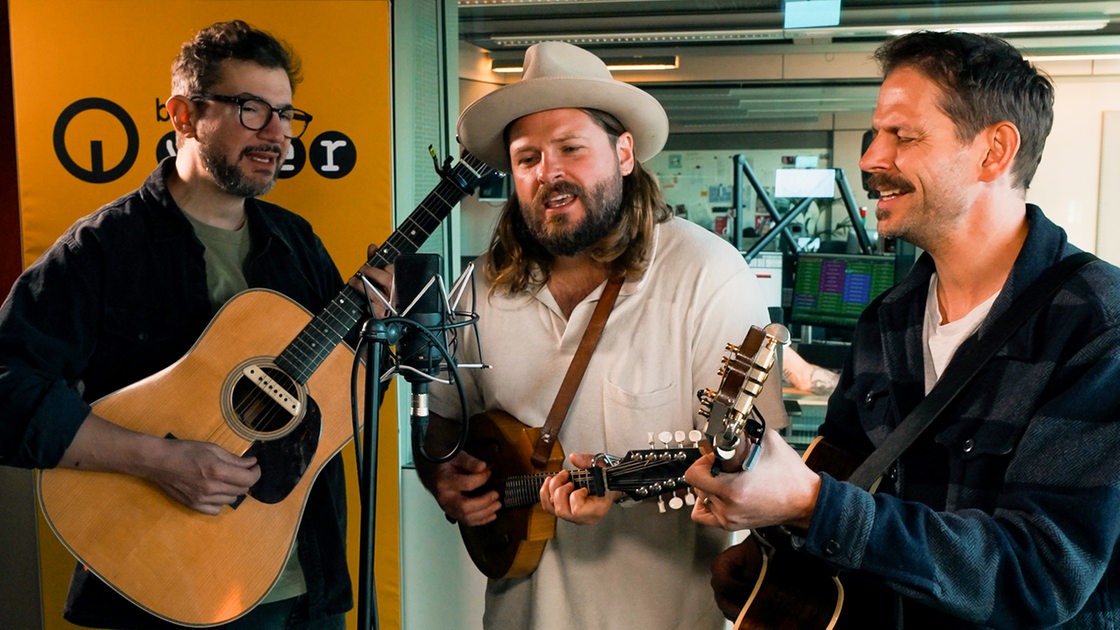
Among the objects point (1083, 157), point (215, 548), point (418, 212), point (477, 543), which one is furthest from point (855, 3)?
point (215, 548)

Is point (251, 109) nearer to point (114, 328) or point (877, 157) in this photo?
point (114, 328)

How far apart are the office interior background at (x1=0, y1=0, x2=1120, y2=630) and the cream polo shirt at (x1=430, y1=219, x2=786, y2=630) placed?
112 mm

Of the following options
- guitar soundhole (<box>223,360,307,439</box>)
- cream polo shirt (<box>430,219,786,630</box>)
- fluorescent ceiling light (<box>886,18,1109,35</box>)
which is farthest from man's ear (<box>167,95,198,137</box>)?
fluorescent ceiling light (<box>886,18,1109,35</box>)

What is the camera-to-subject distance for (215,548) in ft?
6.59

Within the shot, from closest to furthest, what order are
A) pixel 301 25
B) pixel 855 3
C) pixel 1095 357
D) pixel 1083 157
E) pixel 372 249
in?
pixel 1095 357 → pixel 372 249 → pixel 301 25 → pixel 855 3 → pixel 1083 157

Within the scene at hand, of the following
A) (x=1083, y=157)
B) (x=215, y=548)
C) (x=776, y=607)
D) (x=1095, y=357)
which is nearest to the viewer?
(x=1095, y=357)

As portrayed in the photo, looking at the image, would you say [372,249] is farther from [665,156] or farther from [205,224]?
[665,156]

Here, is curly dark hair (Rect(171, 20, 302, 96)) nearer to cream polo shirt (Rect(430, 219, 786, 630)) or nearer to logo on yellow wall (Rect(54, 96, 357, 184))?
logo on yellow wall (Rect(54, 96, 357, 184))

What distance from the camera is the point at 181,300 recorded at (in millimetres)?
2125

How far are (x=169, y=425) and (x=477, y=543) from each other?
708mm

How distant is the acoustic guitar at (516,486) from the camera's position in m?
1.76

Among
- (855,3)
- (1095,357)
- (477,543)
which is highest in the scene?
(855,3)

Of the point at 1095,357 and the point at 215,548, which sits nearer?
the point at 1095,357

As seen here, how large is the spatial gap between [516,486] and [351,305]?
549 millimetres
